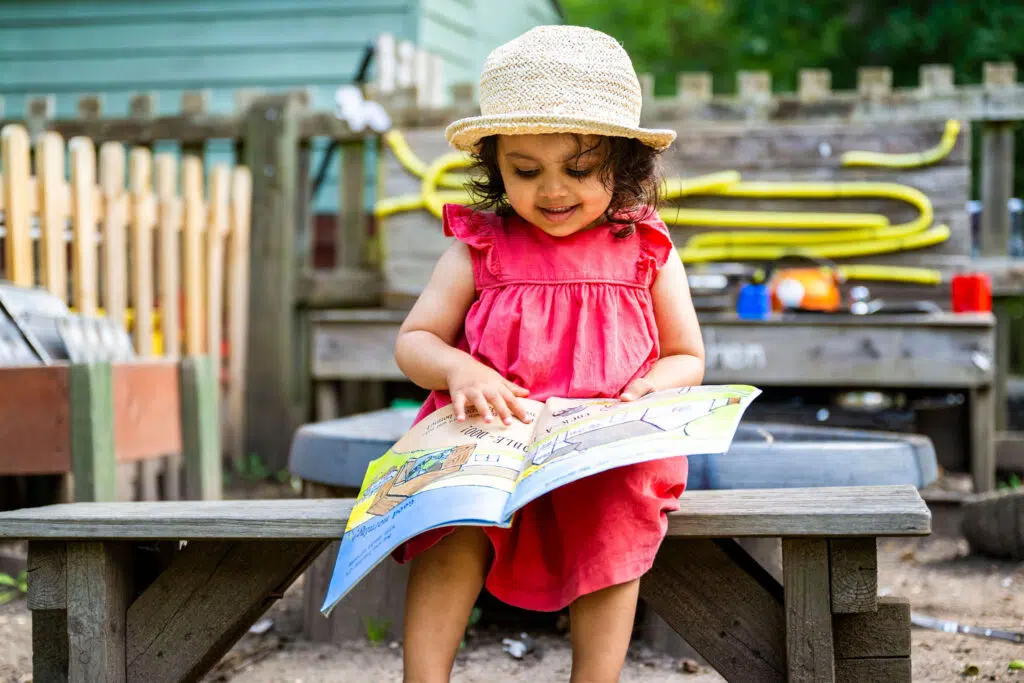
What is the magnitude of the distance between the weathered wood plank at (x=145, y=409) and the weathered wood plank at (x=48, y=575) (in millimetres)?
1459

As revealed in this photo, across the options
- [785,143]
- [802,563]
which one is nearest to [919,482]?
[802,563]

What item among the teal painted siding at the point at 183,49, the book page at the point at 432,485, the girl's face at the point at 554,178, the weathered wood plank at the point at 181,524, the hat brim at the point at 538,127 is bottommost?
the weathered wood plank at the point at 181,524

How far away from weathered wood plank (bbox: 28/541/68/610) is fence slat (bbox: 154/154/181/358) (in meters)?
3.08

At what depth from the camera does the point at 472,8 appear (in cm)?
808

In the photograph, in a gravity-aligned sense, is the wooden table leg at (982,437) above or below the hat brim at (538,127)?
below

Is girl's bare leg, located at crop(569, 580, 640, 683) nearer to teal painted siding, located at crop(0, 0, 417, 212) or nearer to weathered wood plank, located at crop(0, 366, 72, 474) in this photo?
weathered wood plank, located at crop(0, 366, 72, 474)

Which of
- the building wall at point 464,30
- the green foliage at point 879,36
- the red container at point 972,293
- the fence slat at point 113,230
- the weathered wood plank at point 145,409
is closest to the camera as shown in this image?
the weathered wood plank at point 145,409

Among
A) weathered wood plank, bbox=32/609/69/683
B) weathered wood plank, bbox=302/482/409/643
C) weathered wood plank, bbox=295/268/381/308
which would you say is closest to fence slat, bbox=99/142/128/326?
weathered wood plank, bbox=295/268/381/308

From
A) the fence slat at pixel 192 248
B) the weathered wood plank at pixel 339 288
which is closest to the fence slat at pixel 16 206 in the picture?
the fence slat at pixel 192 248

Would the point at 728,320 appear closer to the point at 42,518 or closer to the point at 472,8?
the point at 42,518

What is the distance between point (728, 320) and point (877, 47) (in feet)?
24.2

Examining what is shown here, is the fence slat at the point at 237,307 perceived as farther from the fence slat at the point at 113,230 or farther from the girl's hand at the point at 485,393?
the girl's hand at the point at 485,393

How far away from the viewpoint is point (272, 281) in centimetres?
540

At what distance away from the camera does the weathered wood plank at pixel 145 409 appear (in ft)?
10.7
